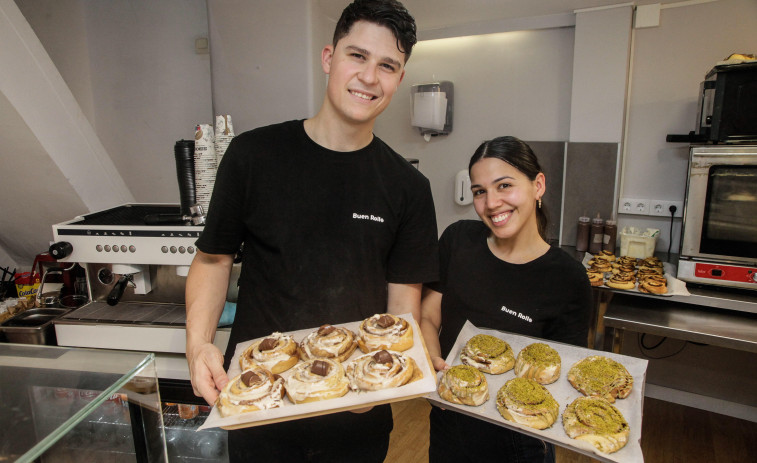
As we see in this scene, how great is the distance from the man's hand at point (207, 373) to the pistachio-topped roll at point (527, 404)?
30.2 inches

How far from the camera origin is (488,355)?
1.44m

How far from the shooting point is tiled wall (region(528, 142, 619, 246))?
10.6ft

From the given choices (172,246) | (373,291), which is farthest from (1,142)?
(373,291)

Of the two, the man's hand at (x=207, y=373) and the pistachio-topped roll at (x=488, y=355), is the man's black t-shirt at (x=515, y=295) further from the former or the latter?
the man's hand at (x=207, y=373)

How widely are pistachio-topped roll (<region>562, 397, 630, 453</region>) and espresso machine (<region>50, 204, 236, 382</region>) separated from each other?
5.05 ft

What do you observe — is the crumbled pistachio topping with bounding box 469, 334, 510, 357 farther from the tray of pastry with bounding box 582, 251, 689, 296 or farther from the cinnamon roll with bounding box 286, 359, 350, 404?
the tray of pastry with bounding box 582, 251, 689, 296

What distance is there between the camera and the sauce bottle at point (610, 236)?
3.18 metres

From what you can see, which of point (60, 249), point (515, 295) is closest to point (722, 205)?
point (515, 295)

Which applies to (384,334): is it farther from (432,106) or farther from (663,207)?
(663,207)

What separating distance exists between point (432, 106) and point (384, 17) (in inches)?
92.2

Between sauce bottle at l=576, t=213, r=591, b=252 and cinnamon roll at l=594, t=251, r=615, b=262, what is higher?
sauce bottle at l=576, t=213, r=591, b=252

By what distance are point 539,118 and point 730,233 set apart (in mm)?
1516

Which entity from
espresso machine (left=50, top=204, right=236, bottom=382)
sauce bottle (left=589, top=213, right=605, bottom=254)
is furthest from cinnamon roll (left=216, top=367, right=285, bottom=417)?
sauce bottle (left=589, top=213, right=605, bottom=254)

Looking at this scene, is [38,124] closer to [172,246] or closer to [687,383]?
[172,246]
